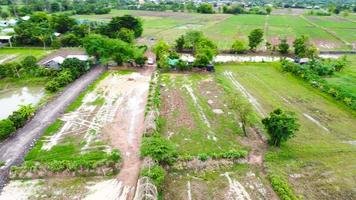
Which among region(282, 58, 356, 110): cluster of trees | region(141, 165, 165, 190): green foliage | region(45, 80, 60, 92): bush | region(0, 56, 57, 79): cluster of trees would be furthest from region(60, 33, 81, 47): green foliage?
region(141, 165, 165, 190): green foliage

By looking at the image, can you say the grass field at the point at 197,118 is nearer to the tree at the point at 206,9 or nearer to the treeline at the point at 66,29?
the treeline at the point at 66,29

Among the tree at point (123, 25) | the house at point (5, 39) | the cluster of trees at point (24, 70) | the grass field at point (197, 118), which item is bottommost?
the grass field at point (197, 118)

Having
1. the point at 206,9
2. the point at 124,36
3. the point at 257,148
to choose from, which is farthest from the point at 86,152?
the point at 206,9

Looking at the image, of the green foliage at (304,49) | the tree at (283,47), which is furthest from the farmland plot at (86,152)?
the tree at (283,47)

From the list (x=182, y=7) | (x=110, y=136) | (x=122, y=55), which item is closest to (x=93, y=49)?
(x=122, y=55)

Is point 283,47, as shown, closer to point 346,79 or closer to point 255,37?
point 255,37

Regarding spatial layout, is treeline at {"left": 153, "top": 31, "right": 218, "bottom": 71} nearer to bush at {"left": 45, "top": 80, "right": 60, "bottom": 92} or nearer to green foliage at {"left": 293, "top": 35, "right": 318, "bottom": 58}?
bush at {"left": 45, "top": 80, "right": 60, "bottom": 92}
